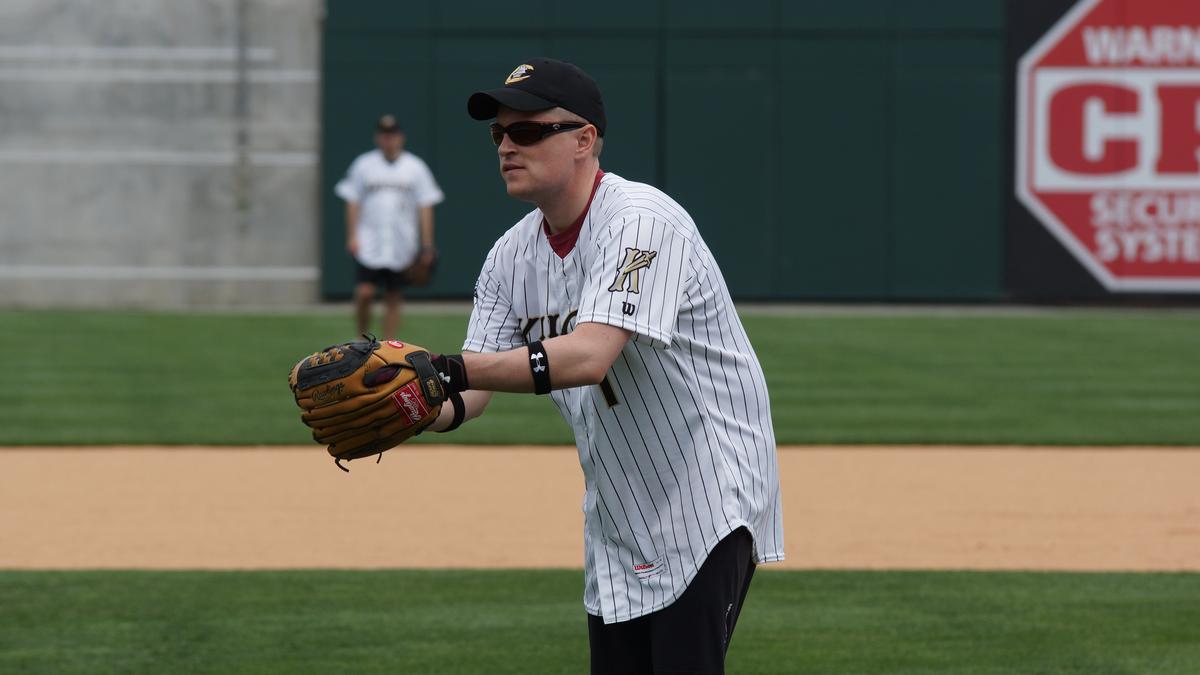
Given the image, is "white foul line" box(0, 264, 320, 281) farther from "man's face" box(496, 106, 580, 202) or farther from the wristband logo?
the wristband logo

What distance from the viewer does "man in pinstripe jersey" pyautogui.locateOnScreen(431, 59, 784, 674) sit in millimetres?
4031

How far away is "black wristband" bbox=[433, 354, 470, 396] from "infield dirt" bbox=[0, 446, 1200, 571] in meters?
4.62

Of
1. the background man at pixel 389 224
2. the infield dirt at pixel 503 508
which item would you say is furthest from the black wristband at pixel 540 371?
the background man at pixel 389 224

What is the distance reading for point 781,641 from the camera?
6.91 m

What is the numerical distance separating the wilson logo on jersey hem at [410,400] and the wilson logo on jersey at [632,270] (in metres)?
0.47

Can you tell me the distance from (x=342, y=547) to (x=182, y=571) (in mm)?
886

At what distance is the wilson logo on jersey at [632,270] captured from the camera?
12.9 ft

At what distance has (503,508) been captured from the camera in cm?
1003

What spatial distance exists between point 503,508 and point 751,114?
1637 centimetres

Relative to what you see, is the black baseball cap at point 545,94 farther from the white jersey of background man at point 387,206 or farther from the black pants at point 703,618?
the white jersey of background man at point 387,206

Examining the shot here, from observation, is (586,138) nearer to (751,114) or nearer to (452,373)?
(452,373)

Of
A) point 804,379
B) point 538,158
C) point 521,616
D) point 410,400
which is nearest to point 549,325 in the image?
point 538,158

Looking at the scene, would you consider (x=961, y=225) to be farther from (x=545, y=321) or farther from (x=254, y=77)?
(x=545, y=321)

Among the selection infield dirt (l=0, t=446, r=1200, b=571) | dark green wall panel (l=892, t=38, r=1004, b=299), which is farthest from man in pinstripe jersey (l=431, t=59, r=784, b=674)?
dark green wall panel (l=892, t=38, r=1004, b=299)
